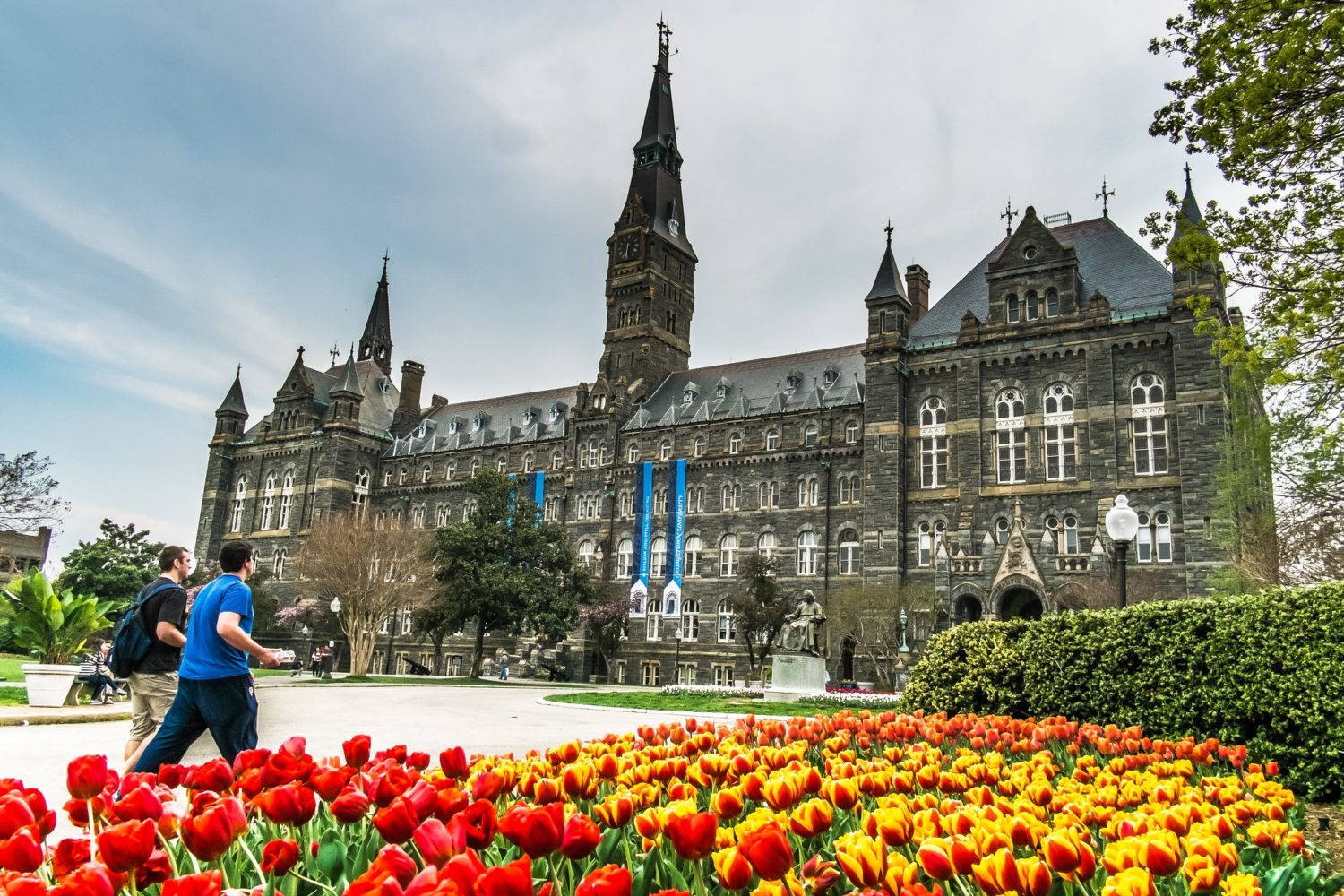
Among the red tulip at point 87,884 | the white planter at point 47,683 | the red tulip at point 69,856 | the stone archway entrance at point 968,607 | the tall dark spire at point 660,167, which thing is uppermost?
the tall dark spire at point 660,167

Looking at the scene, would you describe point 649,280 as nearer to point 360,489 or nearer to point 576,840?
point 360,489

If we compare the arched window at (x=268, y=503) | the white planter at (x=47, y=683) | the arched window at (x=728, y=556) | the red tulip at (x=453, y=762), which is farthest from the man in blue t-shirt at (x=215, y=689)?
the arched window at (x=268, y=503)

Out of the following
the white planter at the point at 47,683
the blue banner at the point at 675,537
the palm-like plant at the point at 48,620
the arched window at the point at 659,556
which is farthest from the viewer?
the arched window at the point at 659,556

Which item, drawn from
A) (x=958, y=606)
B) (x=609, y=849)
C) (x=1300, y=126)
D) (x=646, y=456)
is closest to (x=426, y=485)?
(x=646, y=456)

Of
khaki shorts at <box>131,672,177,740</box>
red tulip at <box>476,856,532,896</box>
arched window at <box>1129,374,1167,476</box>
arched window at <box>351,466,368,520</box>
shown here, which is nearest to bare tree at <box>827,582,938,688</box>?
arched window at <box>1129,374,1167,476</box>

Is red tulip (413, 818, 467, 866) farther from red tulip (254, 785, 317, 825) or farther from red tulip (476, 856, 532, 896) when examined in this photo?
red tulip (254, 785, 317, 825)

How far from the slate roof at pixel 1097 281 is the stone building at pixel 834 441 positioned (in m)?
0.14

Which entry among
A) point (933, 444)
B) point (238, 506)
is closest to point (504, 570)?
point (933, 444)

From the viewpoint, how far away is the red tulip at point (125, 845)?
2.62 metres

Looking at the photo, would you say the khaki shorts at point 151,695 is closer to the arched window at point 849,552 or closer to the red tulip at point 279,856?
the red tulip at point 279,856

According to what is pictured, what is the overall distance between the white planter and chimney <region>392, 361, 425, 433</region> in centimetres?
5683

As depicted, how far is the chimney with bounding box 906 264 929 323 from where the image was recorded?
55375 mm

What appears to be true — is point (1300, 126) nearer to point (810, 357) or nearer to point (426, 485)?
point (810, 357)

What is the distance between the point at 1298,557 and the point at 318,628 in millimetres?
53920
